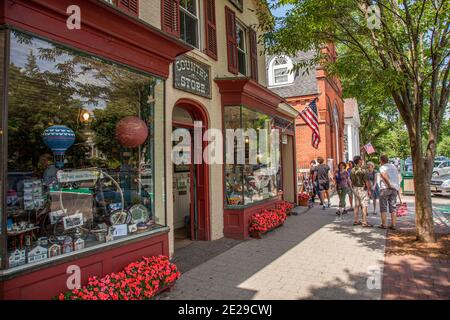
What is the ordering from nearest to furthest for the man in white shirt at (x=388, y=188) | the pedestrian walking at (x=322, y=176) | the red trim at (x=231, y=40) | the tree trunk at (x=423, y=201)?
1. the tree trunk at (x=423, y=201)
2. the man in white shirt at (x=388, y=188)
3. the red trim at (x=231, y=40)
4. the pedestrian walking at (x=322, y=176)

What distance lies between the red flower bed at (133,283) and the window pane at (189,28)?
182 inches

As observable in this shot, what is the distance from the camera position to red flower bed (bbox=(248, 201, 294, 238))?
274 inches

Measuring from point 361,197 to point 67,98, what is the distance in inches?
285

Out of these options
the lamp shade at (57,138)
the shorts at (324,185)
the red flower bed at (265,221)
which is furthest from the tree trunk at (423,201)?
the lamp shade at (57,138)

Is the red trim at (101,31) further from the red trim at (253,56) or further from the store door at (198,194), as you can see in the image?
the red trim at (253,56)

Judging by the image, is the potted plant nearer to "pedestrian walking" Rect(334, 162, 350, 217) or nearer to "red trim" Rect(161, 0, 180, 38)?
"pedestrian walking" Rect(334, 162, 350, 217)

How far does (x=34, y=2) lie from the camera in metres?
2.96

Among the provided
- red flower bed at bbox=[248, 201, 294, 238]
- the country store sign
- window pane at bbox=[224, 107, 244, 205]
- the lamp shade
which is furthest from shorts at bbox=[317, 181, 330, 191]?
the lamp shade

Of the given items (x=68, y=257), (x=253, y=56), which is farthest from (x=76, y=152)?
(x=253, y=56)

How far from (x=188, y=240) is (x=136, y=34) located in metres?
4.50

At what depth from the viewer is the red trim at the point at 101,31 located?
2.96 m

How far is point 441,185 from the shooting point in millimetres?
13453

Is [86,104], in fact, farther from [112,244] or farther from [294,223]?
[294,223]
